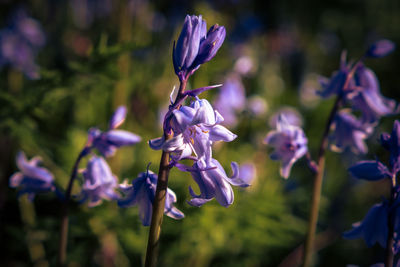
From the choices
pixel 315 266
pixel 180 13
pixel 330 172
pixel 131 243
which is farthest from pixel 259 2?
pixel 131 243

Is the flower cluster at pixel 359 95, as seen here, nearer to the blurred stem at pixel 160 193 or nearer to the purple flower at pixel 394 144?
the purple flower at pixel 394 144

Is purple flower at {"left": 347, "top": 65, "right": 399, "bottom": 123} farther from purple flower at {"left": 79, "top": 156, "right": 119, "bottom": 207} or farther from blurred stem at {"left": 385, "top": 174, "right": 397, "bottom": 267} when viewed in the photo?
purple flower at {"left": 79, "top": 156, "right": 119, "bottom": 207}

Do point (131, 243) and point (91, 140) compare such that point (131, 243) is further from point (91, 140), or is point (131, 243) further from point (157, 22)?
point (157, 22)

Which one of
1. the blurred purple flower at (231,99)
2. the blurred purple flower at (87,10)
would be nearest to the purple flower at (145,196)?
the blurred purple flower at (231,99)

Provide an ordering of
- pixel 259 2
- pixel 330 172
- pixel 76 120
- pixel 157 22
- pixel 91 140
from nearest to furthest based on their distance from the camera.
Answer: pixel 91 140 → pixel 76 120 → pixel 330 172 → pixel 157 22 → pixel 259 2

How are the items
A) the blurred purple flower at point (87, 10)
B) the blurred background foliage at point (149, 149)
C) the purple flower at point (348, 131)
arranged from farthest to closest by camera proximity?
1. the blurred purple flower at point (87, 10)
2. the blurred background foliage at point (149, 149)
3. the purple flower at point (348, 131)

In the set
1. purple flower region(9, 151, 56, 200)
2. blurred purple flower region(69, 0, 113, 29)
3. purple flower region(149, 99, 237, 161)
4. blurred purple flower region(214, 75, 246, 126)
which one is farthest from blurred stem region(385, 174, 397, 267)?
blurred purple flower region(69, 0, 113, 29)
